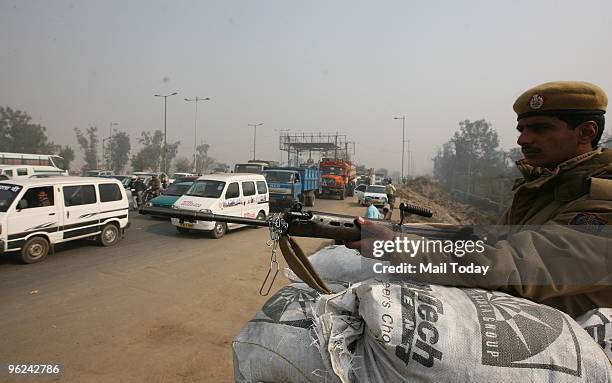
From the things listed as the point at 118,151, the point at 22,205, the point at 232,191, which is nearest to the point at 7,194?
the point at 22,205

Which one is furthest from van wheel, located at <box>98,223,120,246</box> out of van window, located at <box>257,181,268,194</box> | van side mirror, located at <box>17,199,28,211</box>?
van window, located at <box>257,181,268,194</box>

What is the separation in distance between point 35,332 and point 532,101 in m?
5.21

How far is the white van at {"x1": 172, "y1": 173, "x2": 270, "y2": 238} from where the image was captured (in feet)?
31.7

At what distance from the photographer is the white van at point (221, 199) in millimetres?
9648

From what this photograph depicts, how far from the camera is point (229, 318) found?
14.9 feet

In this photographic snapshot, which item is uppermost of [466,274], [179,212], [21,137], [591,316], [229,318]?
[21,137]

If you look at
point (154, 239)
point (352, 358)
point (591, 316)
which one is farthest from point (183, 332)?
point (154, 239)

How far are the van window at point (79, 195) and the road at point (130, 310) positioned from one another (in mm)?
1123

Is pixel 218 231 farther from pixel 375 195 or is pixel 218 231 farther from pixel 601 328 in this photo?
pixel 375 195

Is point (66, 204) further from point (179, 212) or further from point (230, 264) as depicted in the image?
point (179, 212)

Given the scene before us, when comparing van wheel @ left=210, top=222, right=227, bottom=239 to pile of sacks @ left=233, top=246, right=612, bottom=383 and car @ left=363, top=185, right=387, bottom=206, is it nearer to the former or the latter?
pile of sacks @ left=233, top=246, right=612, bottom=383

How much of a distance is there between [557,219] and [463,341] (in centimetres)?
61

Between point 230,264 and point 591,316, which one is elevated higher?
point 591,316

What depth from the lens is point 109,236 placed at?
854 centimetres
